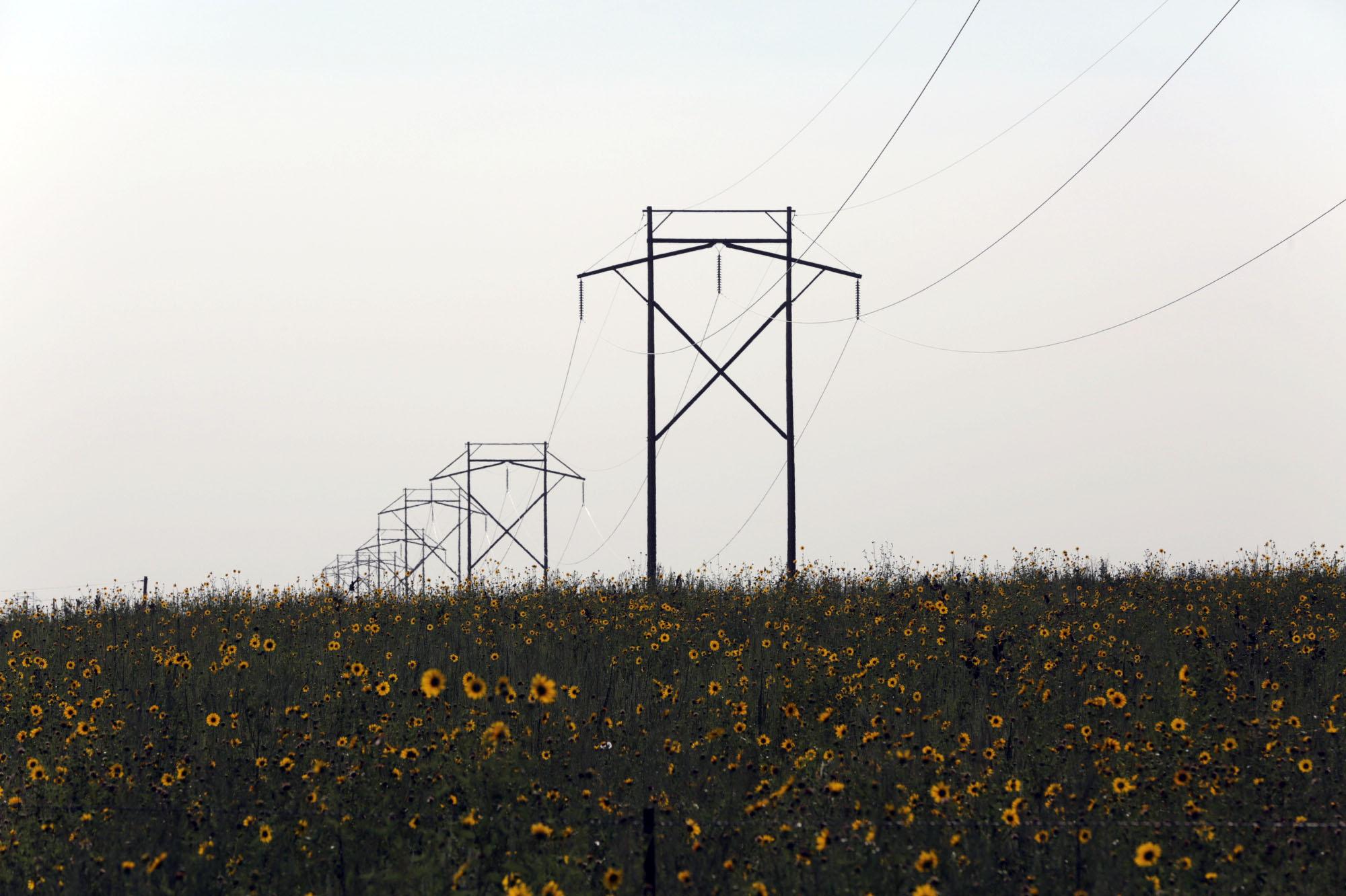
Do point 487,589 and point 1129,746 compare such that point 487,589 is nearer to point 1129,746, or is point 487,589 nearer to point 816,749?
point 816,749

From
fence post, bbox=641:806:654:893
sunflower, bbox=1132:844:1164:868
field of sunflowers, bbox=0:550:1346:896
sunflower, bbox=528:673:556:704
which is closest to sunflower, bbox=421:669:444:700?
field of sunflowers, bbox=0:550:1346:896

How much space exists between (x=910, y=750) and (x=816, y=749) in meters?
0.65

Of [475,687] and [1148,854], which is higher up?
[475,687]

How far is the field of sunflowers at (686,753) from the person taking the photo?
251 inches

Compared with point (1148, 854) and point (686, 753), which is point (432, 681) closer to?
point (686, 753)

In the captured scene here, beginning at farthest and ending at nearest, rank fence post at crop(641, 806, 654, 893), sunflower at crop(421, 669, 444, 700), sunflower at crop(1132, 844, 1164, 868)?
sunflower at crop(421, 669, 444, 700) < fence post at crop(641, 806, 654, 893) < sunflower at crop(1132, 844, 1164, 868)

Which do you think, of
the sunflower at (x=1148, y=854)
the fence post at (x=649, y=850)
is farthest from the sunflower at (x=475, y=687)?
the sunflower at (x=1148, y=854)

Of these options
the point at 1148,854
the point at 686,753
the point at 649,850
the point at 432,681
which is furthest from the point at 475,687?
the point at 1148,854

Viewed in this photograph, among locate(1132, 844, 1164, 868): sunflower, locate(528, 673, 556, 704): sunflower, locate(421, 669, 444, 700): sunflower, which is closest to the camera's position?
locate(1132, 844, 1164, 868): sunflower

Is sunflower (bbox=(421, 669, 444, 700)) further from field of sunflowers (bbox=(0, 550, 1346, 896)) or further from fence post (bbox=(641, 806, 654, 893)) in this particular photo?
fence post (bbox=(641, 806, 654, 893))

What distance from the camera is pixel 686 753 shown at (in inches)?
333

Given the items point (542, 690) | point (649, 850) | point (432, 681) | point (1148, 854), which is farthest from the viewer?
point (432, 681)

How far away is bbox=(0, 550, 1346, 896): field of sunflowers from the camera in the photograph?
6367 millimetres

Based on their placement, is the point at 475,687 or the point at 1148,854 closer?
the point at 1148,854
